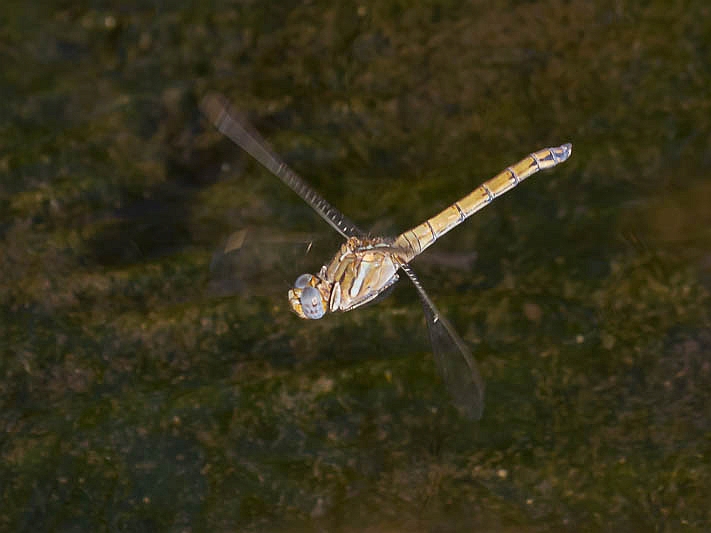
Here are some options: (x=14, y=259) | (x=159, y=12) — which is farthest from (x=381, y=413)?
(x=159, y=12)

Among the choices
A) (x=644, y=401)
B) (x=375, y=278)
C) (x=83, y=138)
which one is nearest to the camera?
(x=375, y=278)

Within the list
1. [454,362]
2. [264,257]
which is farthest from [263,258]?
[454,362]

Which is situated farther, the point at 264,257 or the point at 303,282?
the point at 264,257

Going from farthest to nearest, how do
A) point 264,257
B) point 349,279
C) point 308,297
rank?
point 264,257, point 349,279, point 308,297

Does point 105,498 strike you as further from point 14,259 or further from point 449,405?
point 449,405

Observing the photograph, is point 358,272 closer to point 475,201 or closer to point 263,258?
point 263,258

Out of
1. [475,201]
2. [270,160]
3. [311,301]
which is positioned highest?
[270,160]
